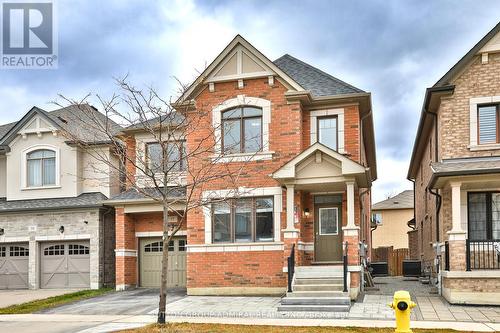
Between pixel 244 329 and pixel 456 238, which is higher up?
pixel 456 238

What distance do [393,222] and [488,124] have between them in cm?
3132

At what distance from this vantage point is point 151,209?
19891mm

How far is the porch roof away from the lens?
51.1 feet

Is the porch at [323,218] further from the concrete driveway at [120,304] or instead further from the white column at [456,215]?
the concrete driveway at [120,304]

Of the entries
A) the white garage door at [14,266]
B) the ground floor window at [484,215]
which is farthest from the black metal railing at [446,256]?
the white garage door at [14,266]

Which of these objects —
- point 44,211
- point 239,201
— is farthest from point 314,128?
point 44,211

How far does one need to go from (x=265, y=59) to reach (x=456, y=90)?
5.94m

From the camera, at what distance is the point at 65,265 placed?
Result: 2141 centimetres

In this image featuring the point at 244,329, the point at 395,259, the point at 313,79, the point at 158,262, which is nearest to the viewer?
the point at 244,329

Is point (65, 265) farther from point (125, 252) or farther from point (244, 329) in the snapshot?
point (244, 329)

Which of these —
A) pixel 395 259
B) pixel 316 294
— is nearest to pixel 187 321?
pixel 316 294

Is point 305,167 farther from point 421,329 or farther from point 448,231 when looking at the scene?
point 421,329

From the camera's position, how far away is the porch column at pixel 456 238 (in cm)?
1453

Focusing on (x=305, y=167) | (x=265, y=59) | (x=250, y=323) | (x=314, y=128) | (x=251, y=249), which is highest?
(x=265, y=59)
